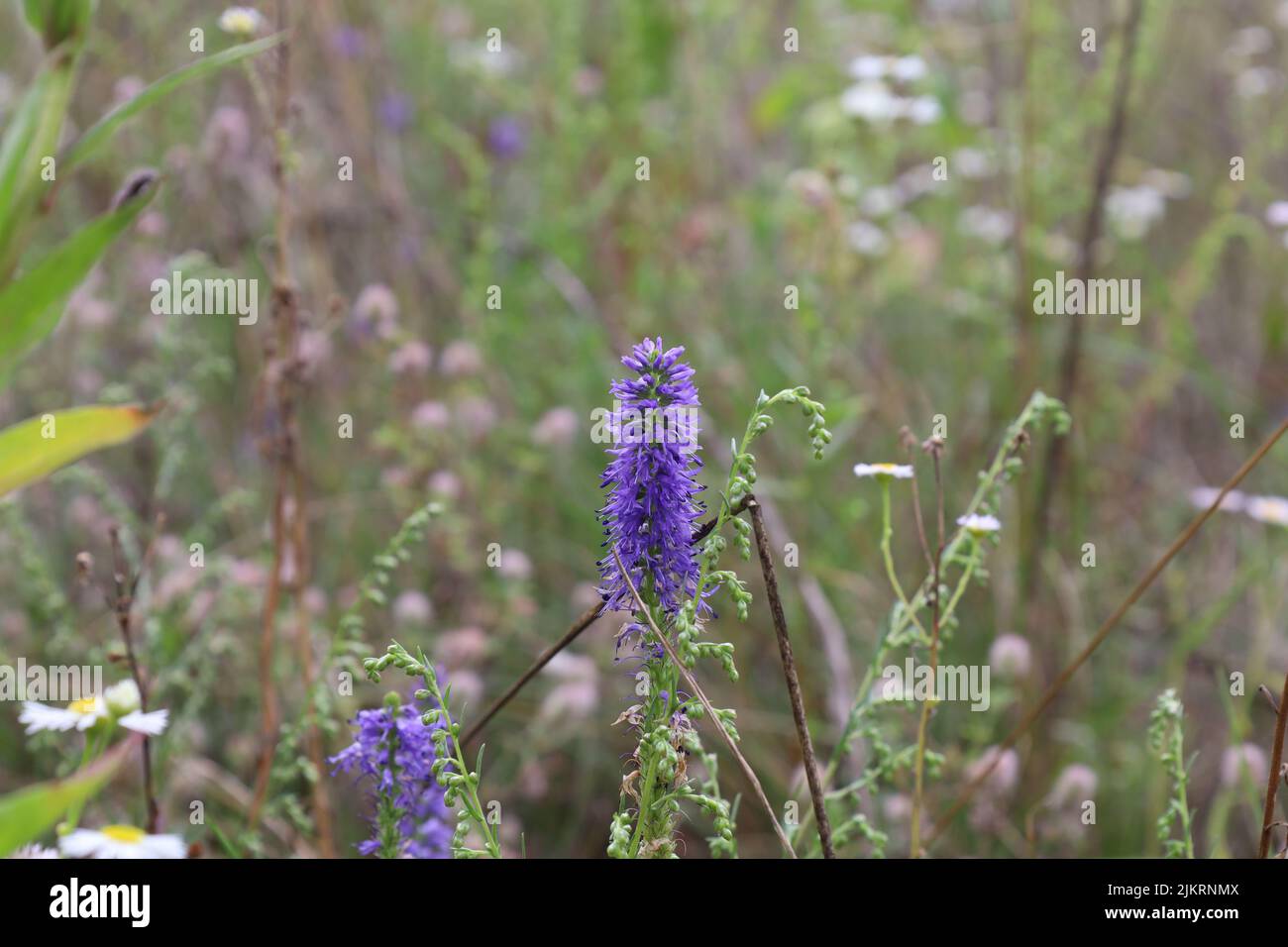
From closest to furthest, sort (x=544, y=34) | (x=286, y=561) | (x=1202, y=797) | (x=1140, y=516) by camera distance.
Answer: (x=286, y=561) → (x=1202, y=797) → (x=1140, y=516) → (x=544, y=34)

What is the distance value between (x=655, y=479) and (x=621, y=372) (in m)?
1.52

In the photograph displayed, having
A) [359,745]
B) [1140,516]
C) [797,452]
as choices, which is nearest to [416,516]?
[359,745]

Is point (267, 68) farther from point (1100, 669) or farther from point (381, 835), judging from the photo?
point (1100, 669)

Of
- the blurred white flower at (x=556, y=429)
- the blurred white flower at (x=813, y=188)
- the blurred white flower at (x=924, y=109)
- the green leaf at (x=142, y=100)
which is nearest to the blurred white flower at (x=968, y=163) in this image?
the blurred white flower at (x=924, y=109)

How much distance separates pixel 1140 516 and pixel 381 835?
2100 millimetres

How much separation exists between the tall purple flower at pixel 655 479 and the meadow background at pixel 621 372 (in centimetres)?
73

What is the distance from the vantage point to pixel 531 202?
3.16 metres

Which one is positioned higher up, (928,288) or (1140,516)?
(928,288)

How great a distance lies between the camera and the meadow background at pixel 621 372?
1.84m

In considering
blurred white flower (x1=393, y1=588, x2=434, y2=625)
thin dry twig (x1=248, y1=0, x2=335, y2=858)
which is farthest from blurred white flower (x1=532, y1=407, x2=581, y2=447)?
thin dry twig (x1=248, y1=0, x2=335, y2=858)

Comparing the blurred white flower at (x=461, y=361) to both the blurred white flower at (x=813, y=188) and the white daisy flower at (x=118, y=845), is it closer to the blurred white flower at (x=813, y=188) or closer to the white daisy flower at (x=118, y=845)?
the blurred white flower at (x=813, y=188)

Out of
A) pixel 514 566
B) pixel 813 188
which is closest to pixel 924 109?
pixel 813 188

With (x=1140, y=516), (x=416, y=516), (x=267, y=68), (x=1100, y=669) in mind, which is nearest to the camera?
(x=416, y=516)

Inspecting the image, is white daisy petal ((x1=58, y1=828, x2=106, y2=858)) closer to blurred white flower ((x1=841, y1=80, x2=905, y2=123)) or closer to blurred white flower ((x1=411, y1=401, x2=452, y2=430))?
blurred white flower ((x1=411, y1=401, x2=452, y2=430))
